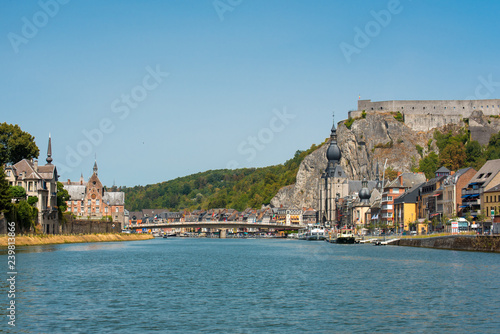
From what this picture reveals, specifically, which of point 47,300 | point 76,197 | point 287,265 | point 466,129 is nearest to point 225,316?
point 47,300

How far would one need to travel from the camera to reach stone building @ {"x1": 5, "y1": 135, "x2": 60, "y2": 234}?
278 ft

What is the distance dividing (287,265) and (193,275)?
12459mm

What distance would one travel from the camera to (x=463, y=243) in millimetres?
67812

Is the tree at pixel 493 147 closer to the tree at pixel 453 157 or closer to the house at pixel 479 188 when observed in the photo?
the tree at pixel 453 157

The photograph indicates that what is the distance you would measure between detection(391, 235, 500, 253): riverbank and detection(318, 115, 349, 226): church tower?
103471 millimetres

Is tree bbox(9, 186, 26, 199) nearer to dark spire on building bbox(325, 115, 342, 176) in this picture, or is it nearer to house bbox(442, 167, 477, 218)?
house bbox(442, 167, 477, 218)

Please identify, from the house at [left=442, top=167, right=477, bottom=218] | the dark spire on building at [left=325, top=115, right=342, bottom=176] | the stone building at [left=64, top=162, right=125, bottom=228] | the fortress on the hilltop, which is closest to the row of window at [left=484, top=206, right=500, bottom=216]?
the house at [left=442, top=167, right=477, bottom=218]

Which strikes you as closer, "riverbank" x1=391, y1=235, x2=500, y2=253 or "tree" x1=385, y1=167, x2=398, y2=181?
"riverbank" x1=391, y1=235, x2=500, y2=253

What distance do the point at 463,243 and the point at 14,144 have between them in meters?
56.6

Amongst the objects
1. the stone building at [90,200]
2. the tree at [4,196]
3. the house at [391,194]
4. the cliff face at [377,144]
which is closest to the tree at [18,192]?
the tree at [4,196]

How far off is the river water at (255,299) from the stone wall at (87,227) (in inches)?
1953

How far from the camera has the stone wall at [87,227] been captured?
100m

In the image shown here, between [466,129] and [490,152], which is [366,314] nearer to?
[490,152]

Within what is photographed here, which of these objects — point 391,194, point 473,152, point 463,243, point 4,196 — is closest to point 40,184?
point 4,196
